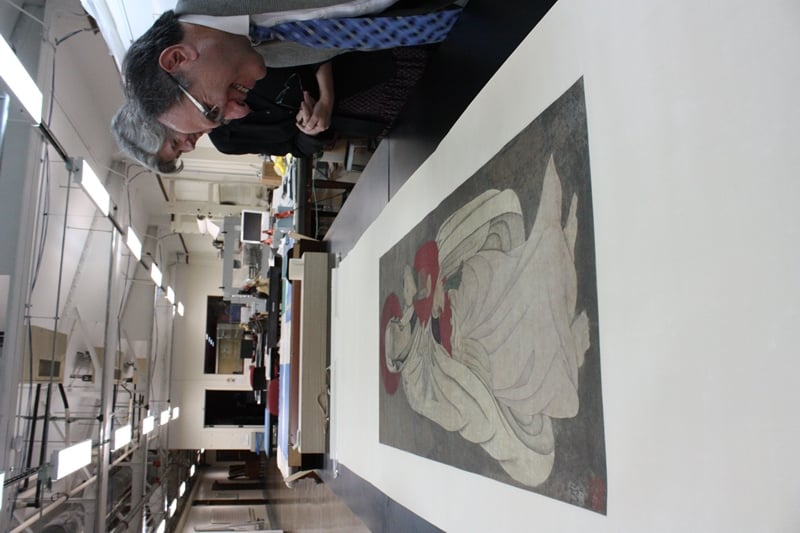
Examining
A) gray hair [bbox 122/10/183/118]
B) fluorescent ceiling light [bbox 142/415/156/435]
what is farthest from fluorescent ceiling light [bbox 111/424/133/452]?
gray hair [bbox 122/10/183/118]

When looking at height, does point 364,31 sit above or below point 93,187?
below

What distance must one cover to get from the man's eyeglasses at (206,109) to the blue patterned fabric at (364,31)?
0.17 meters

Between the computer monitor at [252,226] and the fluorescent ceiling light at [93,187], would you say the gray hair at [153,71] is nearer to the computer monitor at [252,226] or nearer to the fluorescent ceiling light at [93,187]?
the fluorescent ceiling light at [93,187]

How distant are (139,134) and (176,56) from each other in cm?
24

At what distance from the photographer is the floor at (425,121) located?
1065 mm

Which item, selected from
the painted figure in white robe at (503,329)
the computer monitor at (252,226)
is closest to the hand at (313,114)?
the painted figure in white robe at (503,329)

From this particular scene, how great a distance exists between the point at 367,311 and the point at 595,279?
1359 mm

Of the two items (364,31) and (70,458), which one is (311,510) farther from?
(364,31)

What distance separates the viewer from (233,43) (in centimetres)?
122

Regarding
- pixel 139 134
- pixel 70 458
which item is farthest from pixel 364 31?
pixel 70 458

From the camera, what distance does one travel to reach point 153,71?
4.00 feet

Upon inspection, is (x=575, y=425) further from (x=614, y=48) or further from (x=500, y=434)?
(x=614, y=48)

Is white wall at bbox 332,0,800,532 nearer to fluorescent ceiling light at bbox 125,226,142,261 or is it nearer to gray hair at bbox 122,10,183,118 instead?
gray hair at bbox 122,10,183,118

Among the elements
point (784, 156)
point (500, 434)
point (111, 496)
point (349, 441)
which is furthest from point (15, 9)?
point (111, 496)
